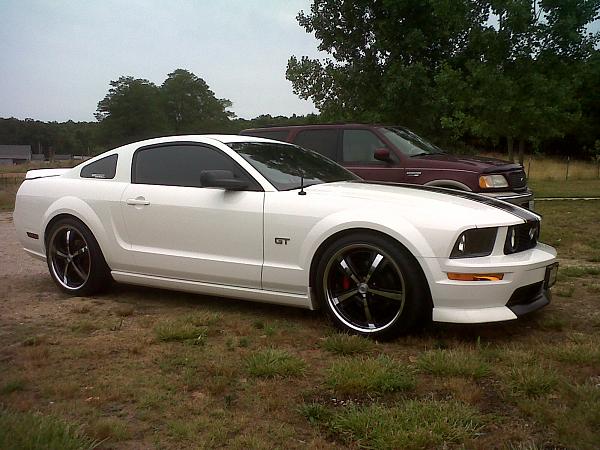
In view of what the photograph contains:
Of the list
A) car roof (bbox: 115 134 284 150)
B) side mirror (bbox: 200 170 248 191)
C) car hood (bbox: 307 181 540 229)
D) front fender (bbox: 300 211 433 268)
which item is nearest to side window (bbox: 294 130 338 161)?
car roof (bbox: 115 134 284 150)

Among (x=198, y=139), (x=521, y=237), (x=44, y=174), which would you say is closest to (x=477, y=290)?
(x=521, y=237)

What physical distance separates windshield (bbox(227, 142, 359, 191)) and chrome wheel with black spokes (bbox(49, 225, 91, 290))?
1591 millimetres

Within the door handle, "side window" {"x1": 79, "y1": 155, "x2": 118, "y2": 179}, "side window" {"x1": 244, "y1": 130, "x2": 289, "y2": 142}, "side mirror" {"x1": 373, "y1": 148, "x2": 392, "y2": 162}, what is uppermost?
"side window" {"x1": 244, "y1": 130, "x2": 289, "y2": 142}

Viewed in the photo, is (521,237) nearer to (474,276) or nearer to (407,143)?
(474,276)

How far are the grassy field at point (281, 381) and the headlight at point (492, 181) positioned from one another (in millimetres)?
3032

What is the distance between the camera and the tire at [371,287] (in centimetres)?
386

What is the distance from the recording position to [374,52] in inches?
875

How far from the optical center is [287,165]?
16.2 ft

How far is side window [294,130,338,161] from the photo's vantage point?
28.3 feet

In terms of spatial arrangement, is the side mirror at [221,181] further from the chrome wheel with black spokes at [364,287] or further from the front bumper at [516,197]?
the front bumper at [516,197]

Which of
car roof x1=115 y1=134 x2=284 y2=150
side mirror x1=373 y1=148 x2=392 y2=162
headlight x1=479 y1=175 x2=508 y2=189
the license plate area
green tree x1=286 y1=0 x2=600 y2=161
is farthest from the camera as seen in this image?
green tree x1=286 y1=0 x2=600 y2=161

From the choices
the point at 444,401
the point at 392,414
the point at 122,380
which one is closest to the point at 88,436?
the point at 122,380

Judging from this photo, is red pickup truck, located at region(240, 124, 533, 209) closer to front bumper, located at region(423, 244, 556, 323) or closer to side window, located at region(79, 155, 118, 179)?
side window, located at region(79, 155, 118, 179)

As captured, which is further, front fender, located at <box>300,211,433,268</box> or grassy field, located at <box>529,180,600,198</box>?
grassy field, located at <box>529,180,600,198</box>
